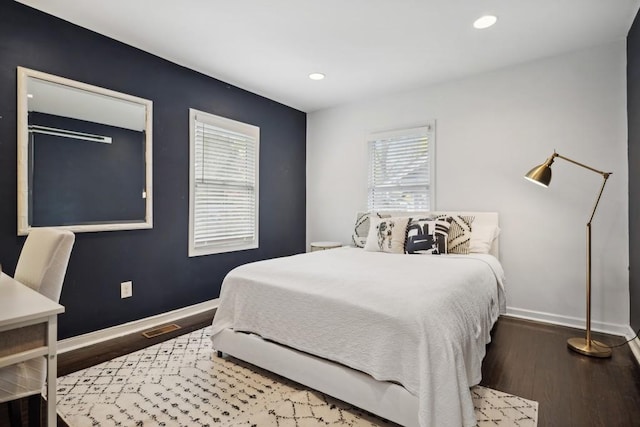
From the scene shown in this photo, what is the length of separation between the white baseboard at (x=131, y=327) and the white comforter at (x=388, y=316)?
3.36ft

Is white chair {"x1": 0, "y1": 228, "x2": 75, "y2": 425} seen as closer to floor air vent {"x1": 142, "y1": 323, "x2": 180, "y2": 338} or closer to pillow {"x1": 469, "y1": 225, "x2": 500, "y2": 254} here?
floor air vent {"x1": 142, "y1": 323, "x2": 180, "y2": 338}

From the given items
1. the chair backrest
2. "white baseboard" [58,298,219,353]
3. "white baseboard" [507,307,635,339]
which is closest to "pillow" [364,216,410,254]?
"white baseboard" [507,307,635,339]

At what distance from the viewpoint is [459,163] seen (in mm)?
3590

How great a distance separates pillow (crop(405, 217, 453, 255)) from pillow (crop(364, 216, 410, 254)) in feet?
0.23

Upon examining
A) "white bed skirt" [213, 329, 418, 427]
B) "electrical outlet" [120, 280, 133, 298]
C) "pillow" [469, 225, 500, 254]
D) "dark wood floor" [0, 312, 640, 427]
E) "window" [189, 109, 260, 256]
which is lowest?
"dark wood floor" [0, 312, 640, 427]

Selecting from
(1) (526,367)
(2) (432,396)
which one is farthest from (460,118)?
(2) (432,396)

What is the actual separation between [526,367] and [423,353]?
4.34ft

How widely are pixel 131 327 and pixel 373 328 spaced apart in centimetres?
232

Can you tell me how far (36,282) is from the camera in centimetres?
147

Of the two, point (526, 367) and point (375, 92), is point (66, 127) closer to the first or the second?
point (375, 92)

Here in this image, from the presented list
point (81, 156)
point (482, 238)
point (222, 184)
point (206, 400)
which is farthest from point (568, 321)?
point (81, 156)

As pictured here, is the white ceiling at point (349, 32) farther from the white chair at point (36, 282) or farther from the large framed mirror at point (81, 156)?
the white chair at point (36, 282)

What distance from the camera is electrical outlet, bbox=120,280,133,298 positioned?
9.28 feet

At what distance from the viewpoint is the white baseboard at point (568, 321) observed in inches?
110
